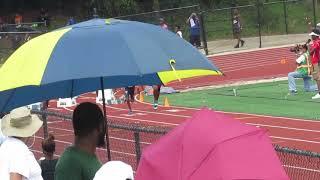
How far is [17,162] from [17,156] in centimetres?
5

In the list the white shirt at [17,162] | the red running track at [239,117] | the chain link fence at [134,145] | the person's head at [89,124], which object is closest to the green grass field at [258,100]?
the red running track at [239,117]

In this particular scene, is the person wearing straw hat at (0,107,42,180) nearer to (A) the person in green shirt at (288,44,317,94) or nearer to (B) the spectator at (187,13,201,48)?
(A) the person in green shirt at (288,44,317,94)

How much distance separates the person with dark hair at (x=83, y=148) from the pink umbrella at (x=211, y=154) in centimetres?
156

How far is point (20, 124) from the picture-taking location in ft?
18.2

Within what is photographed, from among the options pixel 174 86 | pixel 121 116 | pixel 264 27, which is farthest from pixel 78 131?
pixel 264 27

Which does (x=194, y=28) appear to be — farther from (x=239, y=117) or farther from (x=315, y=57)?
(x=239, y=117)

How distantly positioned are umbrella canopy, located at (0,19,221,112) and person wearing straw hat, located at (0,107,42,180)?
20.8 inches

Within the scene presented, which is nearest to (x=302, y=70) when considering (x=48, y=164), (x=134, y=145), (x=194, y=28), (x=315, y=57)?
(x=315, y=57)

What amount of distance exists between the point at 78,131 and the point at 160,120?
1405cm

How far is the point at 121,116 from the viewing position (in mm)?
20125

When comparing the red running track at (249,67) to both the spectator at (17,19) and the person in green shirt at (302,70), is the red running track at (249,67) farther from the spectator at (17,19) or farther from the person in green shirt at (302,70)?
the spectator at (17,19)

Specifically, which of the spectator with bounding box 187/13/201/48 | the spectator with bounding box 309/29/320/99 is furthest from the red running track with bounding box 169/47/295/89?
the spectator with bounding box 309/29/320/99

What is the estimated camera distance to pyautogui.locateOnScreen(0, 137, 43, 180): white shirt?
5008 millimetres

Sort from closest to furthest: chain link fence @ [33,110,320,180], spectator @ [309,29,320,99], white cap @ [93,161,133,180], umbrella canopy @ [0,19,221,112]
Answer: white cap @ [93,161,133,180], umbrella canopy @ [0,19,221,112], chain link fence @ [33,110,320,180], spectator @ [309,29,320,99]
